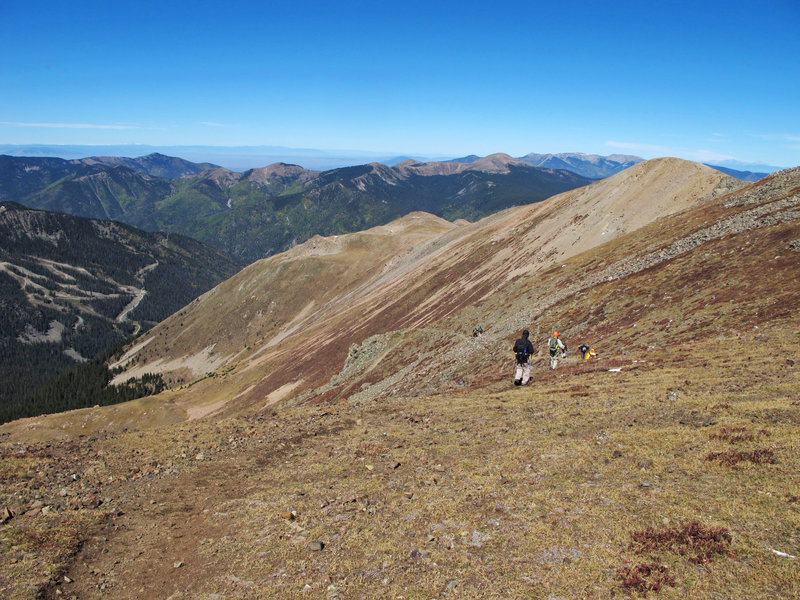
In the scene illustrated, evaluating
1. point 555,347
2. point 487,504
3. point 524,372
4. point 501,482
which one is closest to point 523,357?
point 524,372

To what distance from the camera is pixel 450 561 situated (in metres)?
11.8

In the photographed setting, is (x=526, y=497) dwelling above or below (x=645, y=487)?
below

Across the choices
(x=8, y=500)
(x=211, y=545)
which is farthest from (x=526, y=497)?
(x=8, y=500)

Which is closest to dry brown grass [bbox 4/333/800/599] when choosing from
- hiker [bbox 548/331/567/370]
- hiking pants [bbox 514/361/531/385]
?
hiking pants [bbox 514/361/531/385]

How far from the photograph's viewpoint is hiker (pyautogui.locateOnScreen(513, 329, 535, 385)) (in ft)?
92.8

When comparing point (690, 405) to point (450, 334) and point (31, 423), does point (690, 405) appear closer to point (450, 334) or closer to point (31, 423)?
point (450, 334)

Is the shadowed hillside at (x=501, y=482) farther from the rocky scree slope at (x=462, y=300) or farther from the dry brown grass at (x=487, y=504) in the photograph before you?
the rocky scree slope at (x=462, y=300)

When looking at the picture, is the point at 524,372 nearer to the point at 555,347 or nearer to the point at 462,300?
the point at 555,347

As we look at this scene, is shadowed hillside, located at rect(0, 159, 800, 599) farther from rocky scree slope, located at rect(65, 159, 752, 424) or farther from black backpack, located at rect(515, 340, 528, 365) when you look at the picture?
rocky scree slope, located at rect(65, 159, 752, 424)

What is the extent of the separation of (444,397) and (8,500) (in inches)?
893

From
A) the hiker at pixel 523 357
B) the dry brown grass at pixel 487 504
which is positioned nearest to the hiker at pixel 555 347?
the hiker at pixel 523 357

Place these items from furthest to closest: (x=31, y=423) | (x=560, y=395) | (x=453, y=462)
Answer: (x=31, y=423) → (x=560, y=395) → (x=453, y=462)

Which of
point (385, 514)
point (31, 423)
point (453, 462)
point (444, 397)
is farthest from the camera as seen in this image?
point (31, 423)

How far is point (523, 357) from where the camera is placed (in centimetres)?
2881
